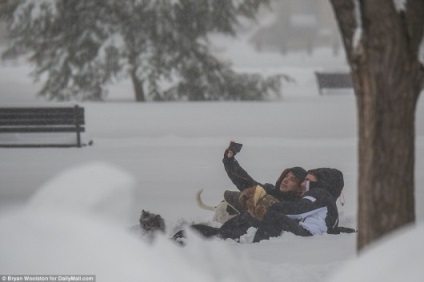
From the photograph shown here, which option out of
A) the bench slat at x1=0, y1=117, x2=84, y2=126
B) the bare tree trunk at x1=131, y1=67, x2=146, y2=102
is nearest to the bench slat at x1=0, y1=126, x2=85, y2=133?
the bench slat at x1=0, y1=117, x2=84, y2=126

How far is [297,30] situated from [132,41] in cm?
3554

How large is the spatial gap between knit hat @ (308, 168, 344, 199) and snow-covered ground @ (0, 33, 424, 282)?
476 mm

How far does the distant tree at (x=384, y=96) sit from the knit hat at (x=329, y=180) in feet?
6.78

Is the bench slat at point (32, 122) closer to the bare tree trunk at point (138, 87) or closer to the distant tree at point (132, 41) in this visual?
the distant tree at point (132, 41)

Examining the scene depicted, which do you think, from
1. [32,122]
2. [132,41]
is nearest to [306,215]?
[32,122]

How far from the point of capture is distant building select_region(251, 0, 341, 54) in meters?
54.7

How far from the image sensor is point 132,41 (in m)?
21.4

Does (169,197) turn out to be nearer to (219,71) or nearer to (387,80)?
(387,80)

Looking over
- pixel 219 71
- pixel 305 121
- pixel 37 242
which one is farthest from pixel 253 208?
pixel 219 71

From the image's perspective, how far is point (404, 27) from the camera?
204 inches

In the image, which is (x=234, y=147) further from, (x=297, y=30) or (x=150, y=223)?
(x=297, y=30)

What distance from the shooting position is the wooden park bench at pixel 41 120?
44.7 feet

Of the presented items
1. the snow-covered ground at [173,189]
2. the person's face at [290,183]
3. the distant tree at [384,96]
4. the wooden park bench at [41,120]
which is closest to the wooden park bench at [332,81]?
the snow-covered ground at [173,189]

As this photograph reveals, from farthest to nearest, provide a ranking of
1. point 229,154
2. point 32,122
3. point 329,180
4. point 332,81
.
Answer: point 332,81
point 32,122
point 229,154
point 329,180
